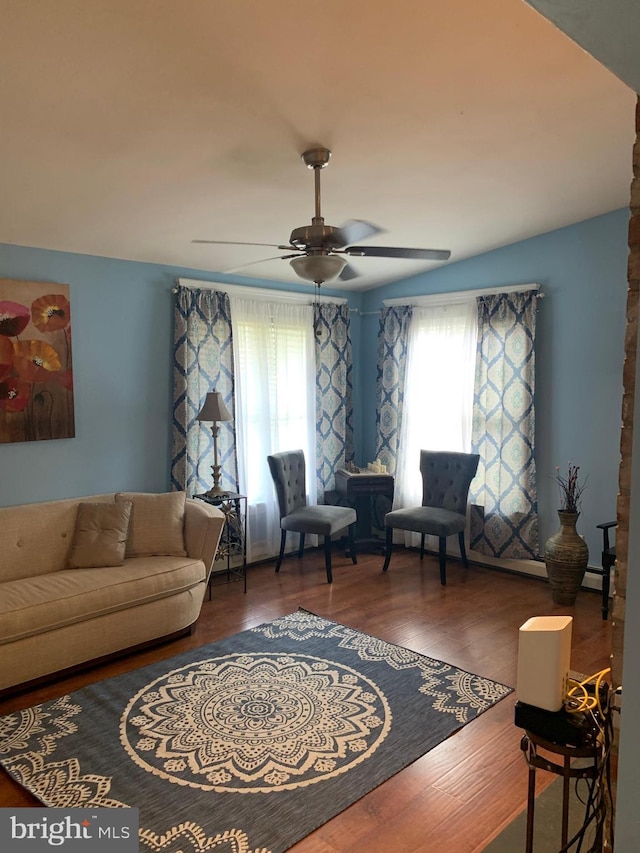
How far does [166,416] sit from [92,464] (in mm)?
671

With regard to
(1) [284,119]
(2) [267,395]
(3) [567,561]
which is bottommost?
(3) [567,561]

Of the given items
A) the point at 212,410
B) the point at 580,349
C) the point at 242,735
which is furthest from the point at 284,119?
the point at 580,349

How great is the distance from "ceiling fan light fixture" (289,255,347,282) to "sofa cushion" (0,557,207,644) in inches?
77.0

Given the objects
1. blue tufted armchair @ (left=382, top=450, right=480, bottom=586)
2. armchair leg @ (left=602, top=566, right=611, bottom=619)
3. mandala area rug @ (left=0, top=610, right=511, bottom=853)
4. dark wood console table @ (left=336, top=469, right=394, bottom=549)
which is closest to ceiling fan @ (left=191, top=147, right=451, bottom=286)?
mandala area rug @ (left=0, top=610, right=511, bottom=853)

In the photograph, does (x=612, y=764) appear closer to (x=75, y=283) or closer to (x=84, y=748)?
(x=84, y=748)

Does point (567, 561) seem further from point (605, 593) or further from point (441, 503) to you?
point (441, 503)

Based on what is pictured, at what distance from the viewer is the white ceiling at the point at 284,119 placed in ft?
6.63

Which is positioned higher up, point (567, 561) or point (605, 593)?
point (567, 561)

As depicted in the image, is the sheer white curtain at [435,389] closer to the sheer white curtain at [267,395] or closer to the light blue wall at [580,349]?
the light blue wall at [580,349]

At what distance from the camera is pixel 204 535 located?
4.00 metres

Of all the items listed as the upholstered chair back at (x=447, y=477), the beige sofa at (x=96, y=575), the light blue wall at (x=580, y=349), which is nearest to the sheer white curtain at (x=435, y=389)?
the upholstered chair back at (x=447, y=477)

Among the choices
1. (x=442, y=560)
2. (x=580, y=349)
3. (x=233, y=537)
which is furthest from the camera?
(x=233, y=537)

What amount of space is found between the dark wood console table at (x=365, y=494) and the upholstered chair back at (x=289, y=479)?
0.43m

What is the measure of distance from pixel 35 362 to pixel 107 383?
0.52 m
